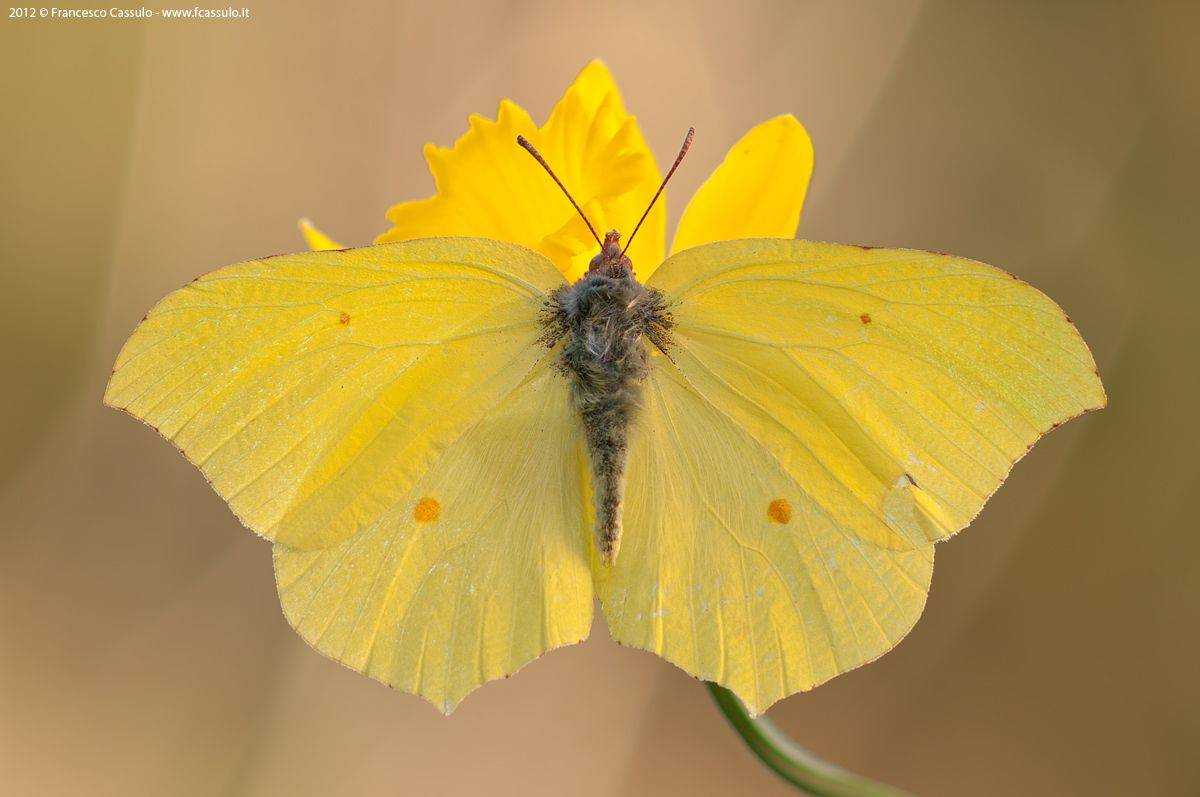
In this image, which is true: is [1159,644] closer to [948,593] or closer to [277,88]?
[948,593]

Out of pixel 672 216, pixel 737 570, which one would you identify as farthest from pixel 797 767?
pixel 672 216

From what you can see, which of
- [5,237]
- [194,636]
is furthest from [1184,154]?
[5,237]

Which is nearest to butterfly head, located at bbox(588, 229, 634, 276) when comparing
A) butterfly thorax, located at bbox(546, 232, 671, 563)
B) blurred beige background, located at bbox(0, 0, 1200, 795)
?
butterfly thorax, located at bbox(546, 232, 671, 563)

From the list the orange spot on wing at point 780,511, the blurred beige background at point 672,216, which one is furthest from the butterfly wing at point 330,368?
the blurred beige background at point 672,216

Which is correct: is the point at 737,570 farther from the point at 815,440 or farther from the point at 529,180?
the point at 529,180

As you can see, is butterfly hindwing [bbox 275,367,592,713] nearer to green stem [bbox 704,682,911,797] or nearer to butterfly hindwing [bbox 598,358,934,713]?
butterfly hindwing [bbox 598,358,934,713]

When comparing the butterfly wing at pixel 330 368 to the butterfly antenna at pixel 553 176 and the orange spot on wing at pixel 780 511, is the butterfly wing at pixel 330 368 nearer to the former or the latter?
the butterfly antenna at pixel 553 176
